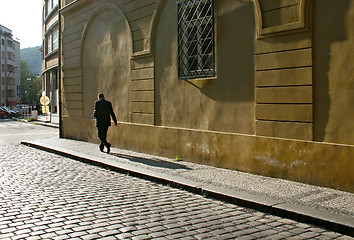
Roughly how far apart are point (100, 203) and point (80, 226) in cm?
117

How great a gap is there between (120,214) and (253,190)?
2243 millimetres

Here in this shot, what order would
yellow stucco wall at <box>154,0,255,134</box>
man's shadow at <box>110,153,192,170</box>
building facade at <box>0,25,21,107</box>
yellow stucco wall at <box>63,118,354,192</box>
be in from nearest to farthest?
1. yellow stucco wall at <box>63,118,354,192</box>
2. yellow stucco wall at <box>154,0,255,134</box>
3. man's shadow at <box>110,153,192,170</box>
4. building facade at <box>0,25,21,107</box>

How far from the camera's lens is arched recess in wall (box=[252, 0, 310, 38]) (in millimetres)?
6773

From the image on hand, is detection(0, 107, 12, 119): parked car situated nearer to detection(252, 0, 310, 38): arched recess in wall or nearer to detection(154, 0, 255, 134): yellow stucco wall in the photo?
detection(154, 0, 255, 134): yellow stucco wall

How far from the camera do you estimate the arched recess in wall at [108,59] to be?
39.9 ft

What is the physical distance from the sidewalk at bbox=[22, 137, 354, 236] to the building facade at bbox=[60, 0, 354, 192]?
38cm

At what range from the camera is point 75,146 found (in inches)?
517

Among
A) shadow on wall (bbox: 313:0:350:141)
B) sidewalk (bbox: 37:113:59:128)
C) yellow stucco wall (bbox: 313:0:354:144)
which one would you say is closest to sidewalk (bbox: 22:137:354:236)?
yellow stucco wall (bbox: 313:0:354:144)

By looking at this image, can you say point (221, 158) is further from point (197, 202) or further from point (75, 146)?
point (75, 146)

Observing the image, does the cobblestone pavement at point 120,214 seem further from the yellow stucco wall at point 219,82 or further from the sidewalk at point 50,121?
the sidewalk at point 50,121

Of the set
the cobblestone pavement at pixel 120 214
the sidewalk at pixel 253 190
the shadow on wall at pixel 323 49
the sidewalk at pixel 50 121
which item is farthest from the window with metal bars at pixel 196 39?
the sidewalk at pixel 50 121

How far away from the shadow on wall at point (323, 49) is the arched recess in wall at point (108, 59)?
20.9 ft

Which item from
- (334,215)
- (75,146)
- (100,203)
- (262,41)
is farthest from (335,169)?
(75,146)

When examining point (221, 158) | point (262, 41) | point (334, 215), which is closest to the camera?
point (334, 215)
